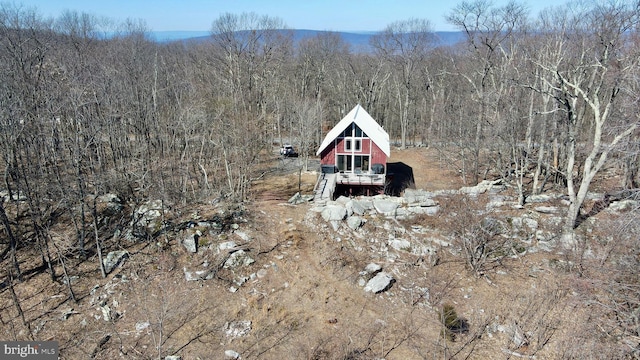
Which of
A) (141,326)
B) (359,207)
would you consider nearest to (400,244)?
(359,207)

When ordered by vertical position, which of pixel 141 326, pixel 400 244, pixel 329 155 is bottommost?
pixel 141 326

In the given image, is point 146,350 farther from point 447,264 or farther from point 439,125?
point 439,125

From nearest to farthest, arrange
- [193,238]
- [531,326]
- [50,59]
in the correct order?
[531,326] < [193,238] < [50,59]

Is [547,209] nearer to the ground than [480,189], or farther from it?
farther from it

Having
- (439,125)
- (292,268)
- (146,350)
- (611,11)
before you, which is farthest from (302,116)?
(146,350)

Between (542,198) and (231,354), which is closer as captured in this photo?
(231,354)

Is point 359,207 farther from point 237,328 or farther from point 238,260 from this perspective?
point 237,328
